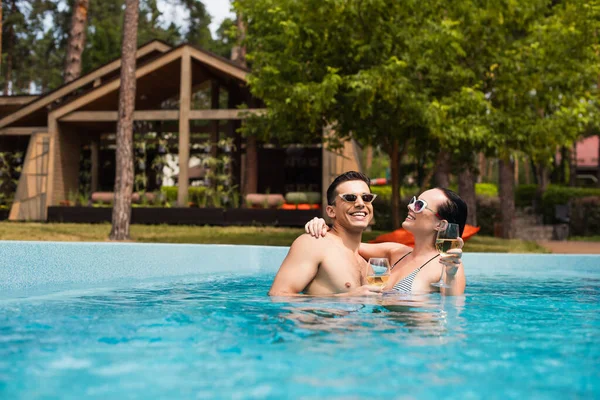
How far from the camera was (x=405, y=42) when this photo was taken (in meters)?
13.3

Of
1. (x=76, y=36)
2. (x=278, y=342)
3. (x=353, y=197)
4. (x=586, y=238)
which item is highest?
(x=76, y=36)

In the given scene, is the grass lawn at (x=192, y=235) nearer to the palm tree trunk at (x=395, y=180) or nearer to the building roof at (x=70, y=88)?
the palm tree trunk at (x=395, y=180)

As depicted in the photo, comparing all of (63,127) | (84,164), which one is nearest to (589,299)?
(63,127)

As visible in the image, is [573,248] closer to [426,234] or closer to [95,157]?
[426,234]

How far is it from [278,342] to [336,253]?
1.19 metres

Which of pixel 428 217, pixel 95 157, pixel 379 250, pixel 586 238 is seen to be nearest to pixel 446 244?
pixel 428 217

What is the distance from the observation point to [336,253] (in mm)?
4645

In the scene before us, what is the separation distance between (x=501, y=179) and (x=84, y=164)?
1518 centimetres

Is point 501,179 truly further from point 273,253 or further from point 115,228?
point 273,253

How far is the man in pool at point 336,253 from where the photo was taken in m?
4.59

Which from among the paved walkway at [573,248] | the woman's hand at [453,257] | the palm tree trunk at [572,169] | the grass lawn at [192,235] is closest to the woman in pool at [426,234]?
the woman's hand at [453,257]

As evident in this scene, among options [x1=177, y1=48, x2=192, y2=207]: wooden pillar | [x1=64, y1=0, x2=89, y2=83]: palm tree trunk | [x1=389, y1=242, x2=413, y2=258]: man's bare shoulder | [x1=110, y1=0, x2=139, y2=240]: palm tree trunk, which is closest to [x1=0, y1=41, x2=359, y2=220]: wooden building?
[x1=177, y1=48, x2=192, y2=207]: wooden pillar

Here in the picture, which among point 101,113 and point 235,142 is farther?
point 235,142

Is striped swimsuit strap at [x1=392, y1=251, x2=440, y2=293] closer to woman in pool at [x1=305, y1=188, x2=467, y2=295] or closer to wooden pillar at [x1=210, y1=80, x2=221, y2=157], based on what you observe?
woman in pool at [x1=305, y1=188, x2=467, y2=295]
